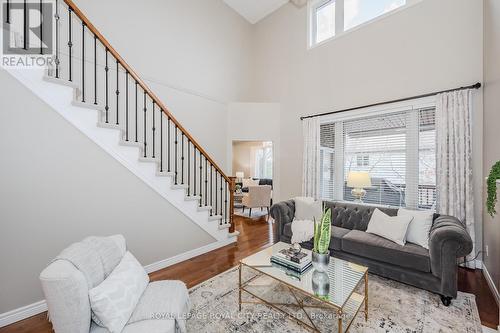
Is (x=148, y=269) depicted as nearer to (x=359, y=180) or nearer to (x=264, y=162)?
(x=359, y=180)

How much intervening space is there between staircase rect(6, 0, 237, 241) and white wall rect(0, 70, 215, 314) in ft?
0.40

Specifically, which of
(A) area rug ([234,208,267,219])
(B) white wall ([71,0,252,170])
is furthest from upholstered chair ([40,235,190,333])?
(A) area rug ([234,208,267,219])

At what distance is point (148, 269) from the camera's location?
2.92 m

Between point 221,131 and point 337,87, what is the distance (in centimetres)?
269

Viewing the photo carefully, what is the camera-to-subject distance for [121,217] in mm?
2693

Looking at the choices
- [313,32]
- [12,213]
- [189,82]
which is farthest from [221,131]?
[12,213]

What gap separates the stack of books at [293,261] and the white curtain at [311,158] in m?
2.50

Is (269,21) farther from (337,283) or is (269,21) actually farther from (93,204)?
(337,283)

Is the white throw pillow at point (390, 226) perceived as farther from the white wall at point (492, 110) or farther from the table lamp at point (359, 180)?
the white wall at point (492, 110)

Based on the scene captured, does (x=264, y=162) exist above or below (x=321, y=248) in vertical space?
above

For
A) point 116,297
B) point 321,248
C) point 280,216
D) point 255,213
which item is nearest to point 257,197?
point 255,213

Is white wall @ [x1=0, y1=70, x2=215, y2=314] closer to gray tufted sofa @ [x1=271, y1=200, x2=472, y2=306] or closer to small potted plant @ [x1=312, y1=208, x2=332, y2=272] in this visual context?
small potted plant @ [x1=312, y1=208, x2=332, y2=272]

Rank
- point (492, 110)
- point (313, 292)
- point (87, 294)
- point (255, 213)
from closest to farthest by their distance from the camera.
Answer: point (87, 294) < point (313, 292) < point (492, 110) < point (255, 213)

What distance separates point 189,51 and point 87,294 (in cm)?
462
